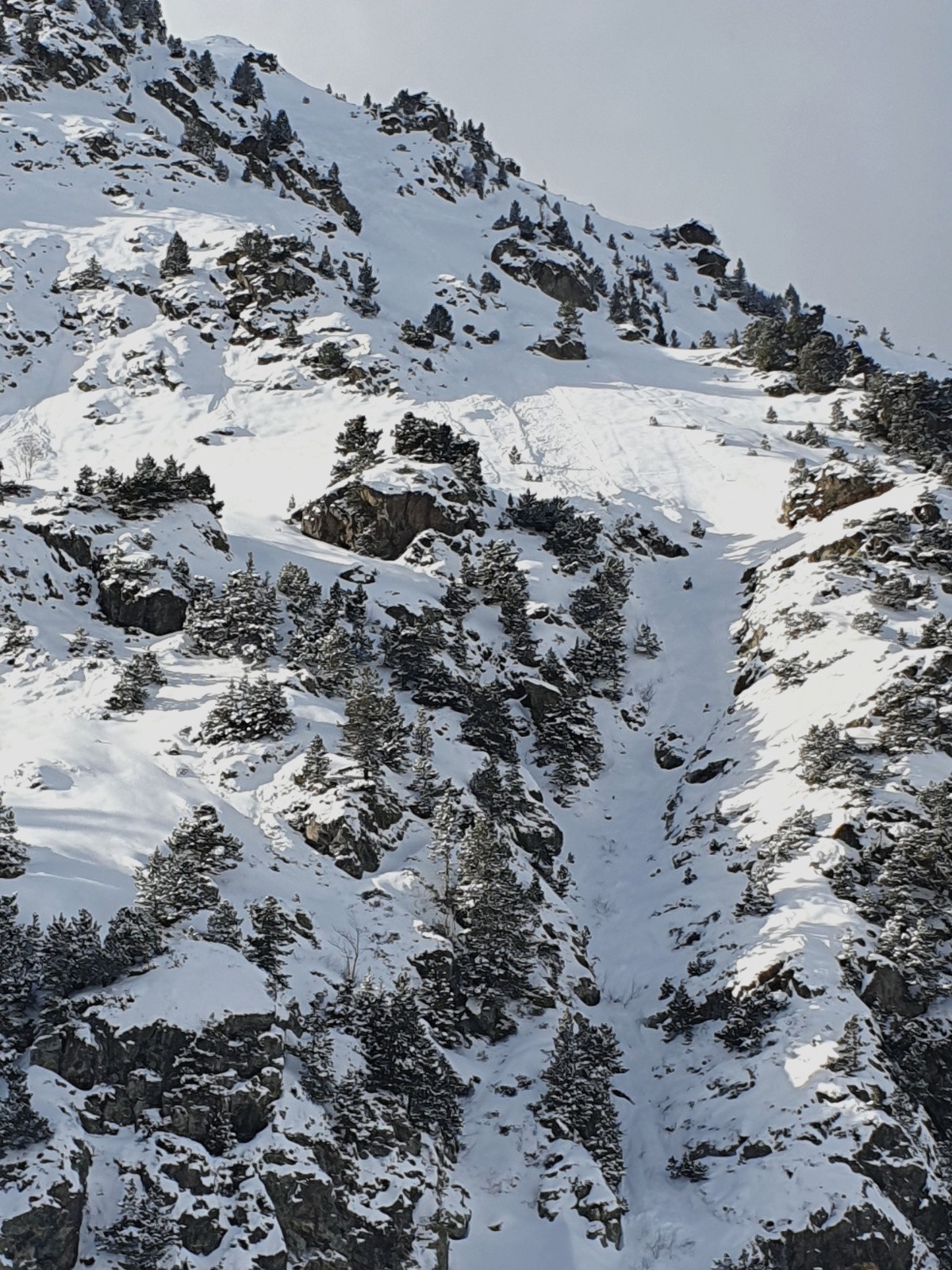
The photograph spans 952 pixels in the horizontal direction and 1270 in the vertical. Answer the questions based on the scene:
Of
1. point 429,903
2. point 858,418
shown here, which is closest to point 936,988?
point 429,903

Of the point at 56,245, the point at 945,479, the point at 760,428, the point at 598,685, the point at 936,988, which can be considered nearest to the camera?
the point at 936,988

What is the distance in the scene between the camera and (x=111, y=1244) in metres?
17.0

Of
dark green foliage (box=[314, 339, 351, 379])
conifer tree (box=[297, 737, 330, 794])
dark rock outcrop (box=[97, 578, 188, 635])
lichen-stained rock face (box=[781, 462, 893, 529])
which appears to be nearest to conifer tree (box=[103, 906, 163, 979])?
conifer tree (box=[297, 737, 330, 794])

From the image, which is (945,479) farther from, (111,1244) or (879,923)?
(111,1244)

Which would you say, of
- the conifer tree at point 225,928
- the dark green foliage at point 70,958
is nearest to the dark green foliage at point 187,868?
the conifer tree at point 225,928

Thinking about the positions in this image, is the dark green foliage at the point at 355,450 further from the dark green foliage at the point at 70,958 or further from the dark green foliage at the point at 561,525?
the dark green foliage at the point at 70,958

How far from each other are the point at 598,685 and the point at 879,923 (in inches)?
881

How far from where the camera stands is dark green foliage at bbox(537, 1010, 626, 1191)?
25078mm

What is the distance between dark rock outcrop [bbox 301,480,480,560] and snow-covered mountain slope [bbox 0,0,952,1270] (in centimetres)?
23

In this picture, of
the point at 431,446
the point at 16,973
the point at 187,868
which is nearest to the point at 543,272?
A: the point at 431,446

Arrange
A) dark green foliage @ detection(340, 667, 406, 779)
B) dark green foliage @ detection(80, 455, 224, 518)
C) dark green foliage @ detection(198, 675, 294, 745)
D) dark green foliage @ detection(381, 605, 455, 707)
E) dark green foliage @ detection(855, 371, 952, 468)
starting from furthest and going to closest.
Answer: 1. dark green foliage @ detection(855, 371, 952, 468)
2. dark green foliage @ detection(80, 455, 224, 518)
3. dark green foliage @ detection(381, 605, 455, 707)
4. dark green foliage @ detection(198, 675, 294, 745)
5. dark green foliage @ detection(340, 667, 406, 779)

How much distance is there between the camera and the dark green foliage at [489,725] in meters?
41.4

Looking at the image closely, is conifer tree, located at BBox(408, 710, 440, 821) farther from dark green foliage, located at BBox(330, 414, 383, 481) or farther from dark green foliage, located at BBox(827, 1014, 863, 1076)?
dark green foliage, located at BBox(330, 414, 383, 481)

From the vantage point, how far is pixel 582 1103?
2553 cm
